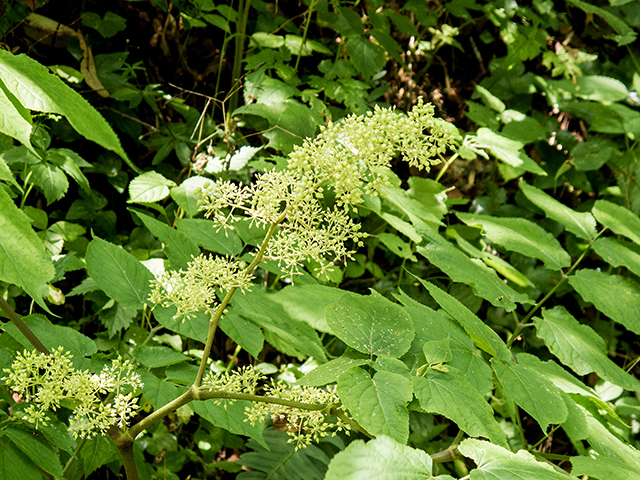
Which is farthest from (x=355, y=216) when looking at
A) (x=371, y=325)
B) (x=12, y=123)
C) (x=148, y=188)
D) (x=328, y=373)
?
(x=12, y=123)

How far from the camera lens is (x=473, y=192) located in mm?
3361

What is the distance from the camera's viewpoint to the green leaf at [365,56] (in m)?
2.62

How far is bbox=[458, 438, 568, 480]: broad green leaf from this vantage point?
2.70 feet

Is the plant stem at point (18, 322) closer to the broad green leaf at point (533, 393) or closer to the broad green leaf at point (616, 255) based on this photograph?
the broad green leaf at point (533, 393)

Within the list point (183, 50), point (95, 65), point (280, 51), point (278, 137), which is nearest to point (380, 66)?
point (280, 51)

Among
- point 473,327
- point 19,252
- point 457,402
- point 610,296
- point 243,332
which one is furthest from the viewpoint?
point 610,296

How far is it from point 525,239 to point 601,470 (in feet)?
3.17

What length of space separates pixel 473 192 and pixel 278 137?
174 centimetres

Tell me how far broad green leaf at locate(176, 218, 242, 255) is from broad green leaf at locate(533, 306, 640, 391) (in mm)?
910

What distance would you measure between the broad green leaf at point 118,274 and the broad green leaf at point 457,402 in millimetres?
726

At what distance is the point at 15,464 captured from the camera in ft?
3.37

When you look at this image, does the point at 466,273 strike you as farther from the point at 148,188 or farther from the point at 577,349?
the point at 148,188

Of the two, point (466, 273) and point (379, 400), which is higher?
point (379, 400)

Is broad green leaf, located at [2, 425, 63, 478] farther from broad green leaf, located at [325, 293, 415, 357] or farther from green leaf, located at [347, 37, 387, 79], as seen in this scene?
green leaf, located at [347, 37, 387, 79]
